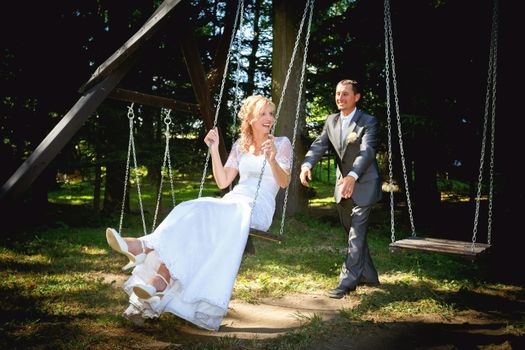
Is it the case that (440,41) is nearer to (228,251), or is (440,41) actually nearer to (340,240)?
(340,240)

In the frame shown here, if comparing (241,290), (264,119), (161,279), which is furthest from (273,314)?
(264,119)

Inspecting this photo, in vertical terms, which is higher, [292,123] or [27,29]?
[27,29]

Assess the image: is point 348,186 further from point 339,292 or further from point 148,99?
point 148,99

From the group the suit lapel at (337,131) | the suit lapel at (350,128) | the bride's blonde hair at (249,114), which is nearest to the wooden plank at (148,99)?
the bride's blonde hair at (249,114)

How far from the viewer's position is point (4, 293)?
4.45 m

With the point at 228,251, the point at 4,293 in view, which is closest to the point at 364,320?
the point at 228,251

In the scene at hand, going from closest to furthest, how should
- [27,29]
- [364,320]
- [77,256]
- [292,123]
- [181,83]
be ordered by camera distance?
[364,320] → [77,256] → [27,29] → [292,123] → [181,83]

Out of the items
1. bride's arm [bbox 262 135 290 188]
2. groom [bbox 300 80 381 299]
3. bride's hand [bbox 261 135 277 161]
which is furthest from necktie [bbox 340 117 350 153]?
bride's hand [bbox 261 135 277 161]

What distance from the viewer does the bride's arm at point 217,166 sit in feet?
14.6

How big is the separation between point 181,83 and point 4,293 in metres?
6.78

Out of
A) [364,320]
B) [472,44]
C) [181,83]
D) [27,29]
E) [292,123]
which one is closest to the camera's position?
[364,320]

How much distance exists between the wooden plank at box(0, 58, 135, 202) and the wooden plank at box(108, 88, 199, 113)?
19.7 inches

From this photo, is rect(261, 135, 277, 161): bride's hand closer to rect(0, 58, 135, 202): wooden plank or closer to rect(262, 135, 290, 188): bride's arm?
rect(262, 135, 290, 188): bride's arm

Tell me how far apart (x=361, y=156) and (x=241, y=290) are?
204cm
